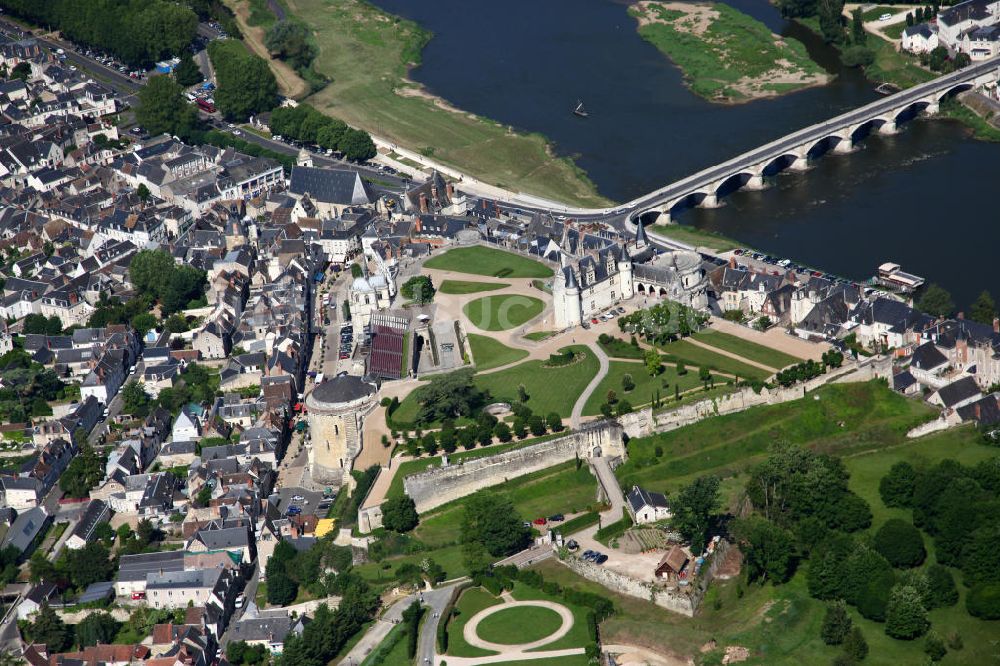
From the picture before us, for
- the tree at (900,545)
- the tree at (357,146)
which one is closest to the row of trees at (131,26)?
the tree at (357,146)

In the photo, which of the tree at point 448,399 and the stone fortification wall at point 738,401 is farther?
the tree at point 448,399

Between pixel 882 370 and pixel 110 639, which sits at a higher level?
pixel 882 370

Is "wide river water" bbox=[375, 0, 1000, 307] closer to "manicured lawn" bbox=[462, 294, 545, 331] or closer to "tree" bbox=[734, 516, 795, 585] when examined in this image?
"manicured lawn" bbox=[462, 294, 545, 331]

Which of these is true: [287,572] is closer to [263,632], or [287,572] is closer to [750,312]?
[263,632]

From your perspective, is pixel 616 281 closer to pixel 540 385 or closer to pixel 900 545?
pixel 540 385

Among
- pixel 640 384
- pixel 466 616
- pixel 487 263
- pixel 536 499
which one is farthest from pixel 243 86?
pixel 466 616

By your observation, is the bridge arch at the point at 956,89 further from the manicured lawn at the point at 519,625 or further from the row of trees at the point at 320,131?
the manicured lawn at the point at 519,625

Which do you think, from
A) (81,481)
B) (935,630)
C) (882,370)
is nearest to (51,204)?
(81,481)
